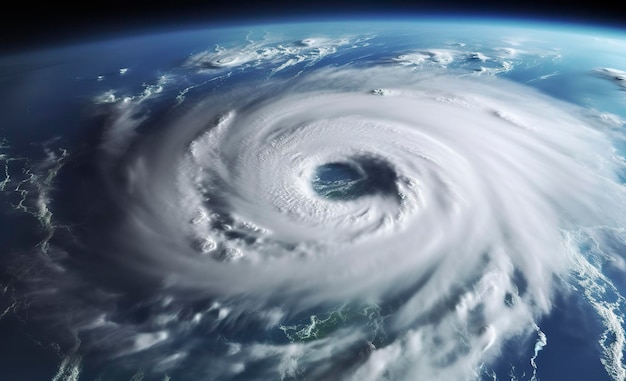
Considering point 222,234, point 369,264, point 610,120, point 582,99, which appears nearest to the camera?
point 369,264

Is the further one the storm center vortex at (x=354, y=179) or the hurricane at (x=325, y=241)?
the storm center vortex at (x=354, y=179)

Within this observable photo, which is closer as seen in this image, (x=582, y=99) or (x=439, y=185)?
(x=439, y=185)

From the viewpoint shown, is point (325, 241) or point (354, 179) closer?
point (325, 241)

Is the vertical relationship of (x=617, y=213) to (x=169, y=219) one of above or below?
above

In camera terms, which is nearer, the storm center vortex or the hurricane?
the hurricane

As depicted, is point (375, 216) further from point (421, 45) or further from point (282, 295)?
point (421, 45)

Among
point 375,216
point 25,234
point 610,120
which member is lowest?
point 25,234

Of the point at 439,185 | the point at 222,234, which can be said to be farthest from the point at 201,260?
the point at 439,185

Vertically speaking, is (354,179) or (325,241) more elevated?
→ (354,179)
